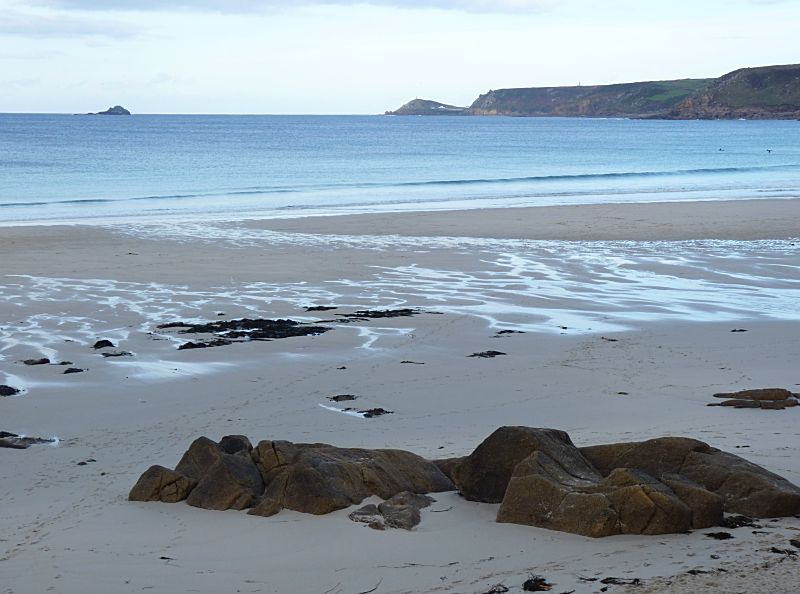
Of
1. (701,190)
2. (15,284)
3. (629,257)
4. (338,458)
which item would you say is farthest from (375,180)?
(338,458)

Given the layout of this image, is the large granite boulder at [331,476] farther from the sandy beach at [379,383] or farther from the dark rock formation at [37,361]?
the dark rock formation at [37,361]

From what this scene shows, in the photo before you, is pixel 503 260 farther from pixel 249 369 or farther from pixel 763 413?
pixel 763 413

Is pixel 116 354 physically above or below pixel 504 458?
below

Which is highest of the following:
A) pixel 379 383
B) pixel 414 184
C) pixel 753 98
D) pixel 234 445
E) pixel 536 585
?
pixel 753 98

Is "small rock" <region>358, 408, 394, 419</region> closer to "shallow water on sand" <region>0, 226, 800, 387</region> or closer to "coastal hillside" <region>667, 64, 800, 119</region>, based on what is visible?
"shallow water on sand" <region>0, 226, 800, 387</region>

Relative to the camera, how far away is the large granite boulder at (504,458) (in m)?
6.40

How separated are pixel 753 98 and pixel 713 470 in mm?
194601

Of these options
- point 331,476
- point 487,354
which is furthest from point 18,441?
point 487,354

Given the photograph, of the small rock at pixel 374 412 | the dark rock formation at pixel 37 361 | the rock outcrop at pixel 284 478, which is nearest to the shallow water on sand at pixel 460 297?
the dark rock formation at pixel 37 361

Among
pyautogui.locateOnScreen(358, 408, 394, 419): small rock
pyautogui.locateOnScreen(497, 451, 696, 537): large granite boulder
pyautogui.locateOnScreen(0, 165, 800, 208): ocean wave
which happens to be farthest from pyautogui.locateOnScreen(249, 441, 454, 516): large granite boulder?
pyautogui.locateOnScreen(0, 165, 800, 208): ocean wave

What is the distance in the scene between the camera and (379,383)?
1020 centimetres

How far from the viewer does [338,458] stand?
6719mm

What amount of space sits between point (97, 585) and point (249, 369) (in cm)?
557

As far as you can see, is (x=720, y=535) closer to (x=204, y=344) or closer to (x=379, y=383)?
(x=379, y=383)
